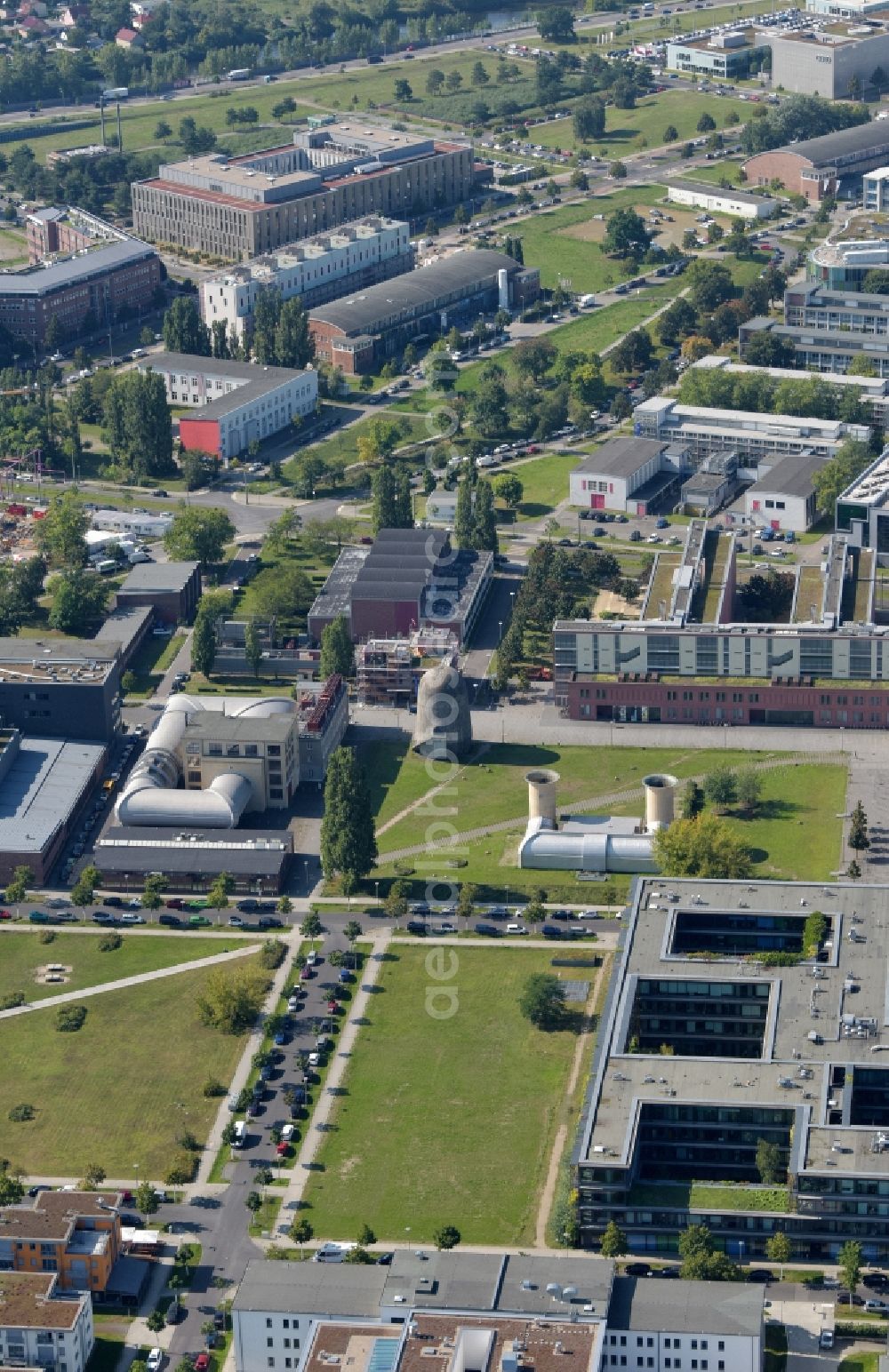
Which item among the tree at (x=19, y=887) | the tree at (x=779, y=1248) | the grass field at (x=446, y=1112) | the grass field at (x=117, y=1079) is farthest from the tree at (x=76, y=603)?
the tree at (x=779, y=1248)

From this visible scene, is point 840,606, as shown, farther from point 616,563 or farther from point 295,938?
point 295,938

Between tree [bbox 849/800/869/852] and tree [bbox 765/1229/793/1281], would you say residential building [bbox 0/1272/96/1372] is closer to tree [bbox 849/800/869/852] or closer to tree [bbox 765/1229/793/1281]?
tree [bbox 765/1229/793/1281]

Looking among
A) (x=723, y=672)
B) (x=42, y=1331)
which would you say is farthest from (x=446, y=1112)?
(x=723, y=672)

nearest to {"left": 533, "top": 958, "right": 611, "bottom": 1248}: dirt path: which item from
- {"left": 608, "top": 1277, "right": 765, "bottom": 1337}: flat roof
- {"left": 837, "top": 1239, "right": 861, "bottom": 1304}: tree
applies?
{"left": 608, "top": 1277, "right": 765, "bottom": 1337}: flat roof

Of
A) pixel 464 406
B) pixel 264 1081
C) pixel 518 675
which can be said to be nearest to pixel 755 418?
pixel 464 406

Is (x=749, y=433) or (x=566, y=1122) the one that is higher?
(x=749, y=433)

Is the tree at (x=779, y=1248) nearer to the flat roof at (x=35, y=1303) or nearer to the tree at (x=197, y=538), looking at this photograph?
the flat roof at (x=35, y=1303)

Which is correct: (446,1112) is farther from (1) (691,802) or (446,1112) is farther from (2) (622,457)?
(2) (622,457)

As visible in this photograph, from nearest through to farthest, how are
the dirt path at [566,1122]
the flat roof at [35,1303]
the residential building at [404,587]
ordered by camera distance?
the flat roof at [35,1303] → the dirt path at [566,1122] → the residential building at [404,587]
